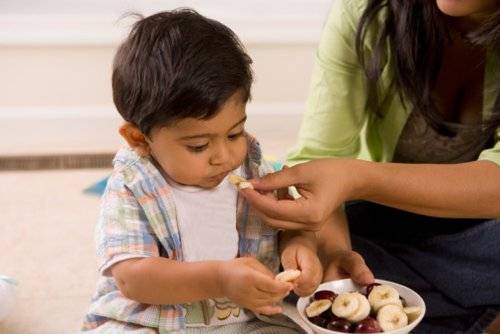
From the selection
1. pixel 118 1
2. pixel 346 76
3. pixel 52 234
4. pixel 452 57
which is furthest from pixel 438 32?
pixel 118 1

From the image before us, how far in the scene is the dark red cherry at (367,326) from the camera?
1041 millimetres

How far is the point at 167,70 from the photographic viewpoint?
972 mm

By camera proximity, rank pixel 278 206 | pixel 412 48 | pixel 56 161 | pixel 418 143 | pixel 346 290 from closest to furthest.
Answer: pixel 278 206, pixel 346 290, pixel 412 48, pixel 418 143, pixel 56 161

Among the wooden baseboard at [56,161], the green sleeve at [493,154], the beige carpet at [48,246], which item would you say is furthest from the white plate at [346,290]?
the wooden baseboard at [56,161]

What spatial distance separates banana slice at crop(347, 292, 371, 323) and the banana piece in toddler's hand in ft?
0.75

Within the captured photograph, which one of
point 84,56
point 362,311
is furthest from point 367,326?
point 84,56

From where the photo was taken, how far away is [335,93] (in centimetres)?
142

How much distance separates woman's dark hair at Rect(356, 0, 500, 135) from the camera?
1.28 m

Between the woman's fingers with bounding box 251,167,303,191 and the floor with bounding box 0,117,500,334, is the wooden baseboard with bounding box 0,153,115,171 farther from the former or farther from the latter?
the woman's fingers with bounding box 251,167,303,191

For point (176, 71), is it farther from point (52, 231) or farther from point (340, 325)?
point (52, 231)

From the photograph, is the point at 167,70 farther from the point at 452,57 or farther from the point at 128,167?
the point at 452,57

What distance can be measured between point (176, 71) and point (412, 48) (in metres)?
0.50

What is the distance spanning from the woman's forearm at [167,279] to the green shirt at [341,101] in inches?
19.2

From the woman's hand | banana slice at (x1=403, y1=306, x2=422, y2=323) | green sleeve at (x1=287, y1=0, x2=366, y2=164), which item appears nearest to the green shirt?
green sleeve at (x1=287, y1=0, x2=366, y2=164)
